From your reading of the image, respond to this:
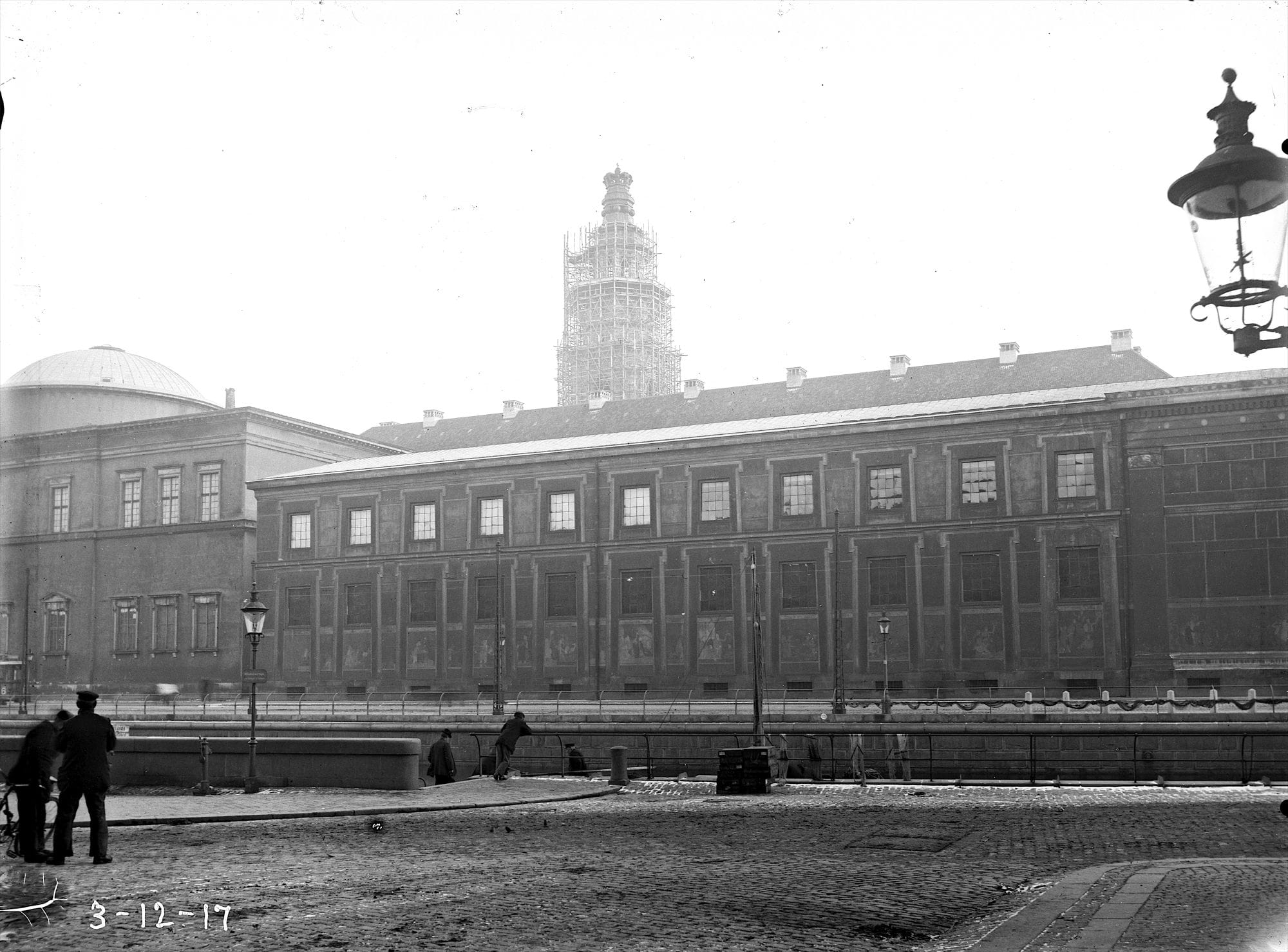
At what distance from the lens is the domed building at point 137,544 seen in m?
64.9

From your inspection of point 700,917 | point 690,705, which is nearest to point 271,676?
point 690,705

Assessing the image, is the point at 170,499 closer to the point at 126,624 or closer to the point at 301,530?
the point at 126,624

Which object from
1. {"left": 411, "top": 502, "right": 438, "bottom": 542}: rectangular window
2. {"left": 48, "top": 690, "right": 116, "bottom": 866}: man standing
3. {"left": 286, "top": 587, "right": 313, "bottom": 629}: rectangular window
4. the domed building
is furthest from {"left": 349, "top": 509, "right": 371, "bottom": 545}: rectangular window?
{"left": 48, "top": 690, "right": 116, "bottom": 866}: man standing

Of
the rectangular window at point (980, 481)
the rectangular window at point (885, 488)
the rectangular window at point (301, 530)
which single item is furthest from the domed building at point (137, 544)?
the rectangular window at point (980, 481)

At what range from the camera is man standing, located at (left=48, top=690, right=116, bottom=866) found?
510 inches

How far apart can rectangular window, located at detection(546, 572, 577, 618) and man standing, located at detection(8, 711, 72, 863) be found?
43.1 m

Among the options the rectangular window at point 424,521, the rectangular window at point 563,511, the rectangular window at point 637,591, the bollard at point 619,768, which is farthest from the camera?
the rectangular window at point 424,521

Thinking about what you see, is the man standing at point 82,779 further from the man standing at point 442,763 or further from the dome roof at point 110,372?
the dome roof at point 110,372

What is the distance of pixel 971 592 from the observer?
5047 centimetres

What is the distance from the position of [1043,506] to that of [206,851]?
40.4 metres

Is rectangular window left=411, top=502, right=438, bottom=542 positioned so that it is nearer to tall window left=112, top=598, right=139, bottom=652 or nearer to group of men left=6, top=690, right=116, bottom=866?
tall window left=112, top=598, right=139, bottom=652

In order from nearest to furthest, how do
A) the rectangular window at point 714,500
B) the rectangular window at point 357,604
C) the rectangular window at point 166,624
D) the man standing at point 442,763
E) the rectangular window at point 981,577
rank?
the man standing at point 442,763 → the rectangular window at point 981,577 → the rectangular window at point 714,500 → the rectangular window at point 357,604 → the rectangular window at point 166,624

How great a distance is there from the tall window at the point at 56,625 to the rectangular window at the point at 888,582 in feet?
134

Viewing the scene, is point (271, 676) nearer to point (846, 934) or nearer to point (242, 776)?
point (242, 776)
